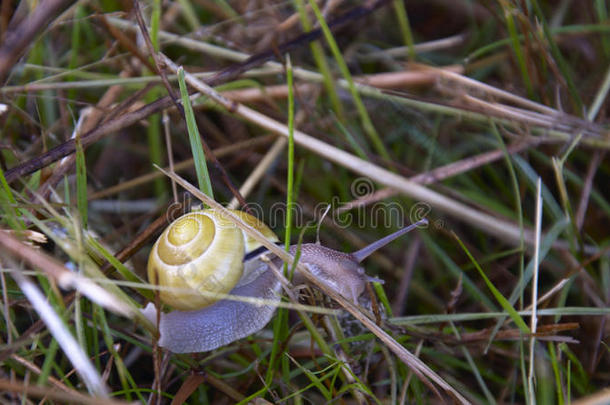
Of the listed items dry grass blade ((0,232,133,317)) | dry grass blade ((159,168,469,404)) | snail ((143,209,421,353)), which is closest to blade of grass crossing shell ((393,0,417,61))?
snail ((143,209,421,353))

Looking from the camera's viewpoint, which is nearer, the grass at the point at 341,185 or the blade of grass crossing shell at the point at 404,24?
Result: the grass at the point at 341,185

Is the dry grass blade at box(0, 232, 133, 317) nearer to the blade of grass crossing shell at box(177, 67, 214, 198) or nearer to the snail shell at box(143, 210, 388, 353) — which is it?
the snail shell at box(143, 210, 388, 353)

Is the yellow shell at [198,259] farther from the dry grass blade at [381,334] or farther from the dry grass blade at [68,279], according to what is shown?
the dry grass blade at [68,279]

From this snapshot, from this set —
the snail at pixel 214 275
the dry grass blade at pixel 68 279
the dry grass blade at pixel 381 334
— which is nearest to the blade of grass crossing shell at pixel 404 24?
the snail at pixel 214 275

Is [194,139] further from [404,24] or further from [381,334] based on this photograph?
[404,24]

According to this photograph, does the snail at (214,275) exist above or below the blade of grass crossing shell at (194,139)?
below

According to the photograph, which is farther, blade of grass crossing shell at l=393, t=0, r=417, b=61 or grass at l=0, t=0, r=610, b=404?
blade of grass crossing shell at l=393, t=0, r=417, b=61

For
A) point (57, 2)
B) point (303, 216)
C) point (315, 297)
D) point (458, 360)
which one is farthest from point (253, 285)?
point (57, 2)
